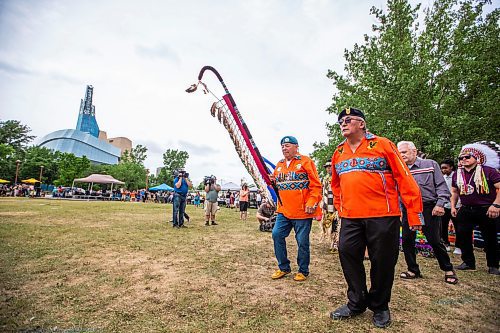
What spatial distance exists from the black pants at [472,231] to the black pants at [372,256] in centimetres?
293

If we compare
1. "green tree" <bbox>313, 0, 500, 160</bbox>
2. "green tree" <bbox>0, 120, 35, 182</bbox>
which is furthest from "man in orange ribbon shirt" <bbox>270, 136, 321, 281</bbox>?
"green tree" <bbox>0, 120, 35, 182</bbox>

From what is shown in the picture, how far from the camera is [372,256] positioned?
8.04 feet

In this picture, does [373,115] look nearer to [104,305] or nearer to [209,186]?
[209,186]

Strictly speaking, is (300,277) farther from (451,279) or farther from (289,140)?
(451,279)

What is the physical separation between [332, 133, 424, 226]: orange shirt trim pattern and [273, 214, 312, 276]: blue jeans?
3.18ft

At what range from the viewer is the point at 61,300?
2695 millimetres

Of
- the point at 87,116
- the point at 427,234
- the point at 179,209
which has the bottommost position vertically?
the point at 179,209

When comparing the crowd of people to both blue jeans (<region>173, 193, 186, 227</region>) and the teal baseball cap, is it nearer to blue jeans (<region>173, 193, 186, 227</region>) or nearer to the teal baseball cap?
the teal baseball cap

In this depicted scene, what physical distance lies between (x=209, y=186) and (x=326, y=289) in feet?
24.8

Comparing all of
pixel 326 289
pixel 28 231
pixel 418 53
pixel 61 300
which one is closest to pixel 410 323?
pixel 326 289

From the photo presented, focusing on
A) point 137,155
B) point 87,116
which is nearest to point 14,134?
point 137,155

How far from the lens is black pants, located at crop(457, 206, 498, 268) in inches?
165

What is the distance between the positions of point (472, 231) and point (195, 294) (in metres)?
4.51

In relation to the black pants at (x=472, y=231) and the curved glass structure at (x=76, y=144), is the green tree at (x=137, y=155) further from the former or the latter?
the black pants at (x=472, y=231)
